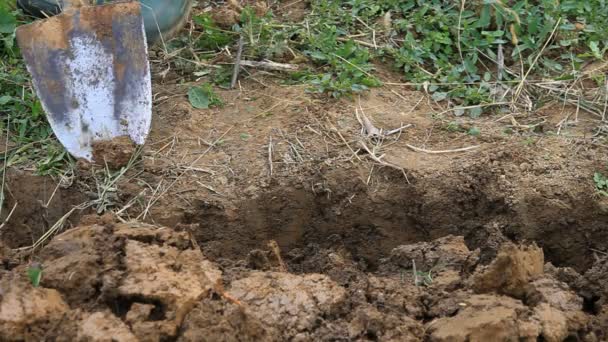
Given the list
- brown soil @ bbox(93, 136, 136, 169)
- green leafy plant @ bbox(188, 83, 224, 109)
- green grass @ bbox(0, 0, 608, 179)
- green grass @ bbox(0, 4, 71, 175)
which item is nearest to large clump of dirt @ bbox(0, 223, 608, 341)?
brown soil @ bbox(93, 136, 136, 169)

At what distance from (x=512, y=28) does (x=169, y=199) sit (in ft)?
5.32

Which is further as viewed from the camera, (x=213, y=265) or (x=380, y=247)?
(x=380, y=247)

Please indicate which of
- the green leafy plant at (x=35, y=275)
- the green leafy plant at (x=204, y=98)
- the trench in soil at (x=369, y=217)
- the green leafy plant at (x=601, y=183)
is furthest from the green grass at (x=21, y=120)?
the green leafy plant at (x=601, y=183)

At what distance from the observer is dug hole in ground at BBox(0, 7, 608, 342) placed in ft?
8.70

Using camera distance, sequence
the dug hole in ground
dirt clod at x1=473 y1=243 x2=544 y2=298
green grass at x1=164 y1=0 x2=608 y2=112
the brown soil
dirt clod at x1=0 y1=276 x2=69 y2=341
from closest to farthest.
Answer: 1. dirt clod at x1=0 y1=276 x2=69 y2=341
2. the dug hole in ground
3. dirt clod at x1=473 y1=243 x2=544 y2=298
4. the brown soil
5. green grass at x1=164 y1=0 x2=608 y2=112

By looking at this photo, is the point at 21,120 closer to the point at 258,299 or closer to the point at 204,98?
the point at 204,98

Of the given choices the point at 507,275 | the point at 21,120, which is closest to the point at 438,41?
the point at 507,275

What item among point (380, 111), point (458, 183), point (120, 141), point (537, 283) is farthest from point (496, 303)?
point (120, 141)

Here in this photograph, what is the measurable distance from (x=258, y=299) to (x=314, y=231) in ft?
2.46

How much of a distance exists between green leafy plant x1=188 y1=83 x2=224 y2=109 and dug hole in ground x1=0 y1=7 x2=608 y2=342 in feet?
0.10

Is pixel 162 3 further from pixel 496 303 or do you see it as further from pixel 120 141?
pixel 496 303

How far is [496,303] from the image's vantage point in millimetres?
2732

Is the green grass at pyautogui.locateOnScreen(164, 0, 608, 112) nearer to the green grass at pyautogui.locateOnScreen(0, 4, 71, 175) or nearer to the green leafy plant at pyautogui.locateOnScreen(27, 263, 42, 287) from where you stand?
the green grass at pyautogui.locateOnScreen(0, 4, 71, 175)

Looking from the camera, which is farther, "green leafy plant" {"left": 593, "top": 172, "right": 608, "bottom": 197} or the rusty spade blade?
the rusty spade blade
